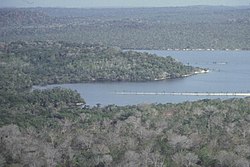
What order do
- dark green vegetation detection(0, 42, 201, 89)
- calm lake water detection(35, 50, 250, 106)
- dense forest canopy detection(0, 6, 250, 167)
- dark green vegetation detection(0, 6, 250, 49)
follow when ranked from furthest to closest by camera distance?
dark green vegetation detection(0, 6, 250, 49) → dark green vegetation detection(0, 42, 201, 89) → calm lake water detection(35, 50, 250, 106) → dense forest canopy detection(0, 6, 250, 167)

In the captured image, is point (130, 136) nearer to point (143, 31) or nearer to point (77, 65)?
point (77, 65)

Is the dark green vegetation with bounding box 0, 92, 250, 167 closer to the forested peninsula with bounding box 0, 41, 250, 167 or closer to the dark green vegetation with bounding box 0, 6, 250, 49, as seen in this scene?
the forested peninsula with bounding box 0, 41, 250, 167

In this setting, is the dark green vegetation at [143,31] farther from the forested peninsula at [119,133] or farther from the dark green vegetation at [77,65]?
the forested peninsula at [119,133]

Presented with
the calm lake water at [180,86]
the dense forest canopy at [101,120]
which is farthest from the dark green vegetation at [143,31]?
the dense forest canopy at [101,120]

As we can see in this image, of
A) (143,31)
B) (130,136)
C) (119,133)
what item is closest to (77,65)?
(119,133)

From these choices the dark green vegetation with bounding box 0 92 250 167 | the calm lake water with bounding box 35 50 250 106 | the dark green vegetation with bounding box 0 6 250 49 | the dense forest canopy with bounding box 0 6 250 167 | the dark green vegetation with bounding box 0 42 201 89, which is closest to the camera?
the dark green vegetation with bounding box 0 92 250 167

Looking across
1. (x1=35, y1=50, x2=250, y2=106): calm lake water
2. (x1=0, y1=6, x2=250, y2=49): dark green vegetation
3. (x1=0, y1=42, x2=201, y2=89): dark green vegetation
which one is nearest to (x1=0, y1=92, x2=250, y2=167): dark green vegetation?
(x1=35, y1=50, x2=250, y2=106): calm lake water

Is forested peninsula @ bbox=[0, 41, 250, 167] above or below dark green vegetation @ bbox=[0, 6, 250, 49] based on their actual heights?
above

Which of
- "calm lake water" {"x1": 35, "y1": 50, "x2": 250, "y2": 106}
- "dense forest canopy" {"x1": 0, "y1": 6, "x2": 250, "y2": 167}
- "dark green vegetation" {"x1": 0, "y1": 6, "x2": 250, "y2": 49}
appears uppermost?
"dense forest canopy" {"x1": 0, "y1": 6, "x2": 250, "y2": 167}

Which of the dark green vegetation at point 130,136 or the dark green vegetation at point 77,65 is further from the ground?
the dark green vegetation at point 130,136

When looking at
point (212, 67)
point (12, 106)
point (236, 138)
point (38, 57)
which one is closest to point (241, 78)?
point (212, 67)
